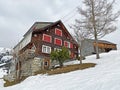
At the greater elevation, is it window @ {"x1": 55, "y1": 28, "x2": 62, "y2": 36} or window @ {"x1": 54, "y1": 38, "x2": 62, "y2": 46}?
window @ {"x1": 55, "y1": 28, "x2": 62, "y2": 36}

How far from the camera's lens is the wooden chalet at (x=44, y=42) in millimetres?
40719

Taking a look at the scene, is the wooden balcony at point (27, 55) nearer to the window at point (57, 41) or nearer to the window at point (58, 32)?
the window at point (57, 41)

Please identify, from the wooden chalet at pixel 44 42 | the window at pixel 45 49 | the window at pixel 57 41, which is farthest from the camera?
the window at pixel 57 41

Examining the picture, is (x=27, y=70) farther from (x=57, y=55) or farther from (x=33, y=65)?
(x=57, y=55)

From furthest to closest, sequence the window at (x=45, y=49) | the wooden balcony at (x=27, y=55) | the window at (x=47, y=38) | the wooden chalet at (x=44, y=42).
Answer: the window at (x=47, y=38), the window at (x=45, y=49), the wooden chalet at (x=44, y=42), the wooden balcony at (x=27, y=55)

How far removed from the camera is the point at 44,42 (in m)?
44.0

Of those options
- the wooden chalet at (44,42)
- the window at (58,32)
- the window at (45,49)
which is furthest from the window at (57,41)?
the window at (45,49)

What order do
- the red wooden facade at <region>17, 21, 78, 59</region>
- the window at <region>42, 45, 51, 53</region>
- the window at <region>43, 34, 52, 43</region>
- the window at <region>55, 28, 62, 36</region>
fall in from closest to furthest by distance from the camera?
the red wooden facade at <region>17, 21, 78, 59</region>, the window at <region>42, 45, 51, 53</region>, the window at <region>43, 34, 52, 43</region>, the window at <region>55, 28, 62, 36</region>

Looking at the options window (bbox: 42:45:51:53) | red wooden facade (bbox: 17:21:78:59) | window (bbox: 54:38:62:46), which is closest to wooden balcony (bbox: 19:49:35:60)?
red wooden facade (bbox: 17:21:78:59)

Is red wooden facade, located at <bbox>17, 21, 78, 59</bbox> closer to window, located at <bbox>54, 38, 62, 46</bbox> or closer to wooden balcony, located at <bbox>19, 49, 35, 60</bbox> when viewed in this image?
window, located at <bbox>54, 38, 62, 46</bbox>

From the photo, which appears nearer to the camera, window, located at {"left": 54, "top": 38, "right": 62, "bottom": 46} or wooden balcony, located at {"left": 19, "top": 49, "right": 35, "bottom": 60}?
wooden balcony, located at {"left": 19, "top": 49, "right": 35, "bottom": 60}

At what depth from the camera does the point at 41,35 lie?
144 ft

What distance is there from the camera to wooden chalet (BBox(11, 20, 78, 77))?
134 ft

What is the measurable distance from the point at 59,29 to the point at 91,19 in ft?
44.6
